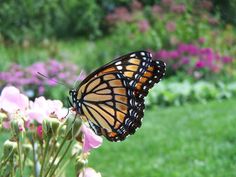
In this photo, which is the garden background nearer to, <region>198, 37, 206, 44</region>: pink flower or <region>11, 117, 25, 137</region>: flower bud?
<region>198, 37, 206, 44</region>: pink flower

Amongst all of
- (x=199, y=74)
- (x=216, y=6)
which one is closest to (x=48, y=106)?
(x=216, y=6)

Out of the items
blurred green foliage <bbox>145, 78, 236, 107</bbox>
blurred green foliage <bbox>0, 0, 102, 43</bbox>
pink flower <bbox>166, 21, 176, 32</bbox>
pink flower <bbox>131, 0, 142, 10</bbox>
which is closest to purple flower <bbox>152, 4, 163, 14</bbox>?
pink flower <bbox>131, 0, 142, 10</bbox>

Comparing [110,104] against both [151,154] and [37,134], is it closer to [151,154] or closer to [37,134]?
[37,134]

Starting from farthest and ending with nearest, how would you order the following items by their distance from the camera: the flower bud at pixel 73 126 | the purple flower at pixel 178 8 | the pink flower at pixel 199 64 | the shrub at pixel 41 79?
the purple flower at pixel 178 8
the pink flower at pixel 199 64
the shrub at pixel 41 79
the flower bud at pixel 73 126

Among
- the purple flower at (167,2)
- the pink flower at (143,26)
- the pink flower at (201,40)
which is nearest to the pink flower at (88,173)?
the pink flower at (201,40)

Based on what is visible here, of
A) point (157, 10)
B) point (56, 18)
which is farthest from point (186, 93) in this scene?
point (56, 18)

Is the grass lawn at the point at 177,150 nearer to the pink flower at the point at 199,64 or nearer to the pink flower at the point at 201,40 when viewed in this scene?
the pink flower at the point at 199,64

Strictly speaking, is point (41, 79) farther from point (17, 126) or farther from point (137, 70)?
point (17, 126)
